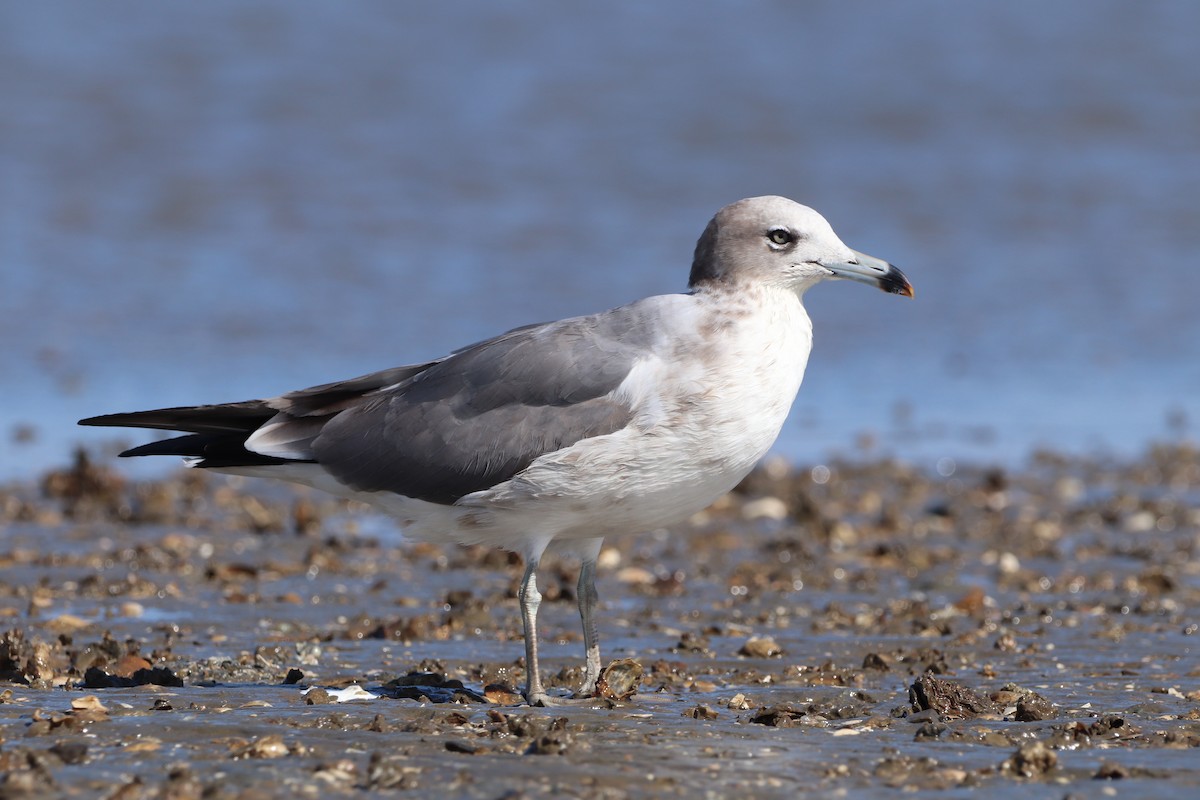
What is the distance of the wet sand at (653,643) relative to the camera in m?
4.39

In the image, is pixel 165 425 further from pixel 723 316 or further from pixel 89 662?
pixel 723 316

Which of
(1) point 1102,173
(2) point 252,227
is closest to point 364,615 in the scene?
(2) point 252,227

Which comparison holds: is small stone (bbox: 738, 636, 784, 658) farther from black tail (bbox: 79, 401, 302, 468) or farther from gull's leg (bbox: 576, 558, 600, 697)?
black tail (bbox: 79, 401, 302, 468)

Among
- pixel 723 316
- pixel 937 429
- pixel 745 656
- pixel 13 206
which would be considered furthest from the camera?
pixel 13 206

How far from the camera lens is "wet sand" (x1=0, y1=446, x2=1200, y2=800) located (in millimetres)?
4391

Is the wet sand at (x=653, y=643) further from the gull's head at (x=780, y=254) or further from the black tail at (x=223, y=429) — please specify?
the gull's head at (x=780, y=254)

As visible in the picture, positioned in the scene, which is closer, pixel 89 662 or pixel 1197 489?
pixel 89 662

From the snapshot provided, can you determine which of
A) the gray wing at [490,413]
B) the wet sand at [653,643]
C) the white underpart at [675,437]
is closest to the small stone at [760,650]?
the wet sand at [653,643]

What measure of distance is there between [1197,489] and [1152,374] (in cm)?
291

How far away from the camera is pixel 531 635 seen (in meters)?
5.65

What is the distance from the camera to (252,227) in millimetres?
15844

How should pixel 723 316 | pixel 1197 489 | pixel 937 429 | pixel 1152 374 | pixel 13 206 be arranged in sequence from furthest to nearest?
pixel 13 206
pixel 1152 374
pixel 937 429
pixel 1197 489
pixel 723 316

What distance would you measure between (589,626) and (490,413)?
2.71ft

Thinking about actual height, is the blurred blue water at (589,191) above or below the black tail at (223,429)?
above
